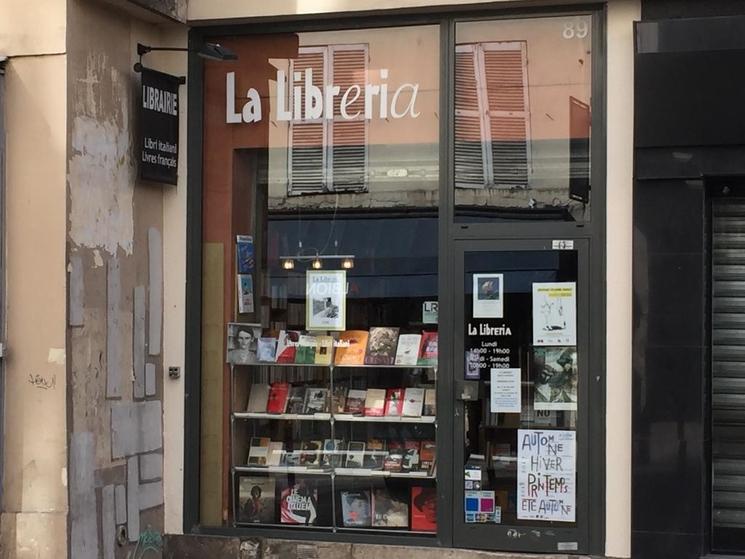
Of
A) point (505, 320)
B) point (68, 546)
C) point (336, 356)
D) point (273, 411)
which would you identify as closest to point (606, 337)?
point (505, 320)

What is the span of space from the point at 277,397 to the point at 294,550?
3.46ft

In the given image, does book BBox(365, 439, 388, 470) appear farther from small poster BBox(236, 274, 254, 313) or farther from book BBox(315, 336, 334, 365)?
small poster BBox(236, 274, 254, 313)

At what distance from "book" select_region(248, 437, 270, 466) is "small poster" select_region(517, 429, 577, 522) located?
70.2 inches

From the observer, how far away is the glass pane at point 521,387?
253 inches

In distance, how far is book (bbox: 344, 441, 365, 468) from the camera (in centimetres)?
685

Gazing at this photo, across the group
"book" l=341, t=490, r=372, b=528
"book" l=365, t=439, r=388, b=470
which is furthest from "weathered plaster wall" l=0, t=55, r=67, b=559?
"book" l=365, t=439, r=388, b=470

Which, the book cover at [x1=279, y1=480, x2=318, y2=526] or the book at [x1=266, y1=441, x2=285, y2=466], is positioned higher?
the book at [x1=266, y1=441, x2=285, y2=466]

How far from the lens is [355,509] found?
22.4 ft

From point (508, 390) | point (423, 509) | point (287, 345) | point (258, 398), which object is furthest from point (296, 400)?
point (508, 390)

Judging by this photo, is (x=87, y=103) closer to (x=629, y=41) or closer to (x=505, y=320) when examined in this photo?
(x=505, y=320)

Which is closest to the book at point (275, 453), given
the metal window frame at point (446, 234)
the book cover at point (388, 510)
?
the metal window frame at point (446, 234)

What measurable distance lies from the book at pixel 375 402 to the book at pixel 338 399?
160mm

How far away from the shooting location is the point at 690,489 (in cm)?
606

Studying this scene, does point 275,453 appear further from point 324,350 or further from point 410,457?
point 410,457
